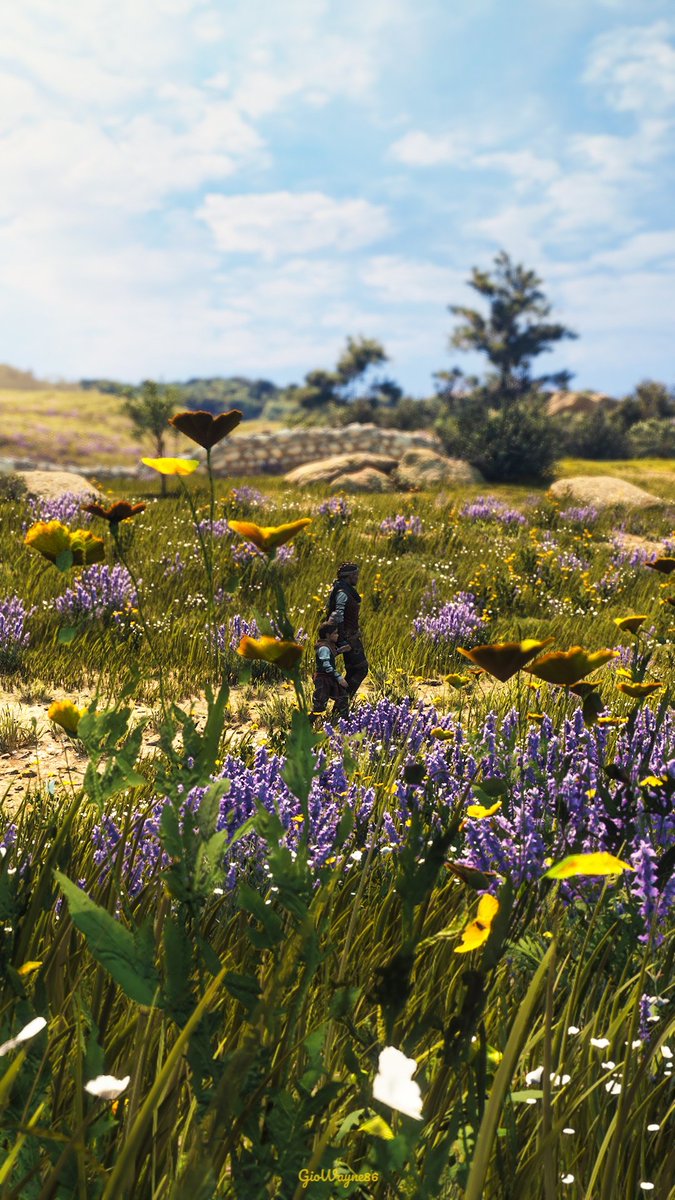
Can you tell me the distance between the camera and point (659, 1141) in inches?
60.4

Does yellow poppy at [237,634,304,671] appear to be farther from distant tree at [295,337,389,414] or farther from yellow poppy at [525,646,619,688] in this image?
distant tree at [295,337,389,414]

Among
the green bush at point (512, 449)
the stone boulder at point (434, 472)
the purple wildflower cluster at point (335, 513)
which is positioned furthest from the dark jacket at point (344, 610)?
the green bush at point (512, 449)

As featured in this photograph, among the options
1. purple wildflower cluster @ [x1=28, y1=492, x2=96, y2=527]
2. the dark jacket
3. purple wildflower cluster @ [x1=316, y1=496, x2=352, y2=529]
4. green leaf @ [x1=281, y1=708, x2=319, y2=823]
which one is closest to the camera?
green leaf @ [x1=281, y1=708, x2=319, y2=823]

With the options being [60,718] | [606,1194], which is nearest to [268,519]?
[60,718]

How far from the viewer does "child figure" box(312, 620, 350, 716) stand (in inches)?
177

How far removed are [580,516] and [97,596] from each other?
979cm

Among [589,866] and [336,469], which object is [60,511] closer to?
[589,866]

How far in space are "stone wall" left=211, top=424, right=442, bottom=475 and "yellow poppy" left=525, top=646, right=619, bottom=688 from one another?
24412mm

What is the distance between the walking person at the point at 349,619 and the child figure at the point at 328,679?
0.24ft

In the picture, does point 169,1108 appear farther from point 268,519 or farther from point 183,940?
point 268,519

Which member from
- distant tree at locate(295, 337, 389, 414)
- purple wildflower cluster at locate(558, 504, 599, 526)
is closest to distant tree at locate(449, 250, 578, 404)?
distant tree at locate(295, 337, 389, 414)

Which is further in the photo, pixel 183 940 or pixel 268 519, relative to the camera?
pixel 268 519

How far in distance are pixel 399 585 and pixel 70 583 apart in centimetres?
331

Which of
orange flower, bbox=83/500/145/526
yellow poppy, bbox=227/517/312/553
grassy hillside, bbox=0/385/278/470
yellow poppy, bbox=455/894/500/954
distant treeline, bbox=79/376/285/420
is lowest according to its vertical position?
yellow poppy, bbox=455/894/500/954
